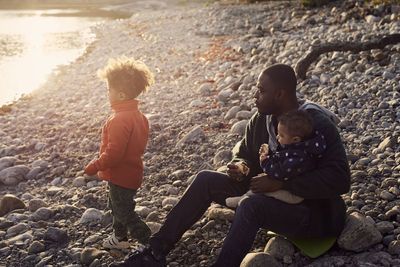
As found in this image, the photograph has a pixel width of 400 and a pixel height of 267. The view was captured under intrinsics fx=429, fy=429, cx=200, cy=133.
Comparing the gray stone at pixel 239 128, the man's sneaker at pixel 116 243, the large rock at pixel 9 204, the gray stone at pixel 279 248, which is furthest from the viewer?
the gray stone at pixel 239 128

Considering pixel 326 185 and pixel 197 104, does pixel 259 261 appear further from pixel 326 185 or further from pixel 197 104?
pixel 197 104

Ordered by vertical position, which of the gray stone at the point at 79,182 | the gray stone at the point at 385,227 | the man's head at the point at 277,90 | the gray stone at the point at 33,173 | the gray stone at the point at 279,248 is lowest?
the gray stone at the point at 33,173

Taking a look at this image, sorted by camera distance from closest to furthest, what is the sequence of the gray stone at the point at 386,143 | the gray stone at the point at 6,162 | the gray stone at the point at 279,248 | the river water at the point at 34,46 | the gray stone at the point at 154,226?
the gray stone at the point at 279,248 → the gray stone at the point at 154,226 → the gray stone at the point at 386,143 → the gray stone at the point at 6,162 → the river water at the point at 34,46

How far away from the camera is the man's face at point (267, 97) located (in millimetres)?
4027

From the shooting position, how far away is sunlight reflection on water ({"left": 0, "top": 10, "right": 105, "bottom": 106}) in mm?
15109

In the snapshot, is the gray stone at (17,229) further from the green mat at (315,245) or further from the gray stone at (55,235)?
the green mat at (315,245)

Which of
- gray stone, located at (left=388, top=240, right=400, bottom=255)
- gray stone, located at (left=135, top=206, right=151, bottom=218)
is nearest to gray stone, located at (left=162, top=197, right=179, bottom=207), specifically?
gray stone, located at (left=135, top=206, right=151, bottom=218)

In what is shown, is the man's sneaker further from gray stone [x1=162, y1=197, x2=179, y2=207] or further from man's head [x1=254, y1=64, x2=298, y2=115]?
man's head [x1=254, y1=64, x2=298, y2=115]

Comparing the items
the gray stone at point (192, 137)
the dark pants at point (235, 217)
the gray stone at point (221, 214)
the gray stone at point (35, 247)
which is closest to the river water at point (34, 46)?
the gray stone at point (192, 137)

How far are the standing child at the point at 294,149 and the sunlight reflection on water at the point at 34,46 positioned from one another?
11.2 metres

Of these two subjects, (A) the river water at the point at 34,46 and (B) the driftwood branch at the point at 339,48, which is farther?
(A) the river water at the point at 34,46

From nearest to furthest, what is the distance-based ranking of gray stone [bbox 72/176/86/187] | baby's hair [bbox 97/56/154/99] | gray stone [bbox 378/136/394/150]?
baby's hair [bbox 97/56/154/99] → gray stone [bbox 378/136/394/150] → gray stone [bbox 72/176/86/187]

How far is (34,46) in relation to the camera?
2148 centimetres

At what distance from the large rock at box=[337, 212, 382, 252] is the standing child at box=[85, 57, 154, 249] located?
198cm
